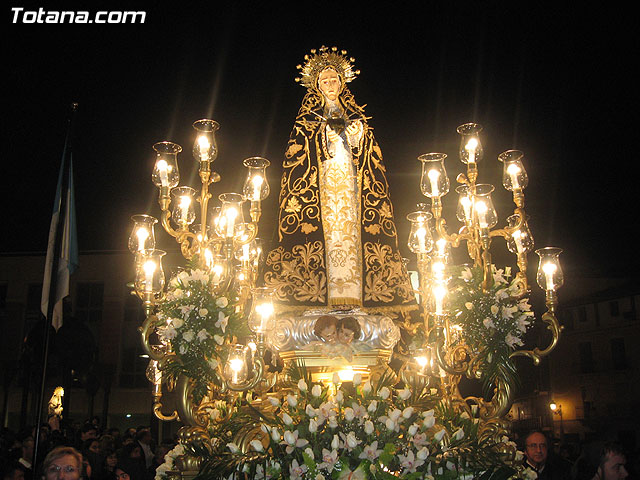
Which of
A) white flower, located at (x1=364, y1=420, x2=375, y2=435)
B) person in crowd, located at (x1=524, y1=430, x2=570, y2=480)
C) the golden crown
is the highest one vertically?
the golden crown

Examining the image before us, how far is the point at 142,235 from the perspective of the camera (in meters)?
5.79

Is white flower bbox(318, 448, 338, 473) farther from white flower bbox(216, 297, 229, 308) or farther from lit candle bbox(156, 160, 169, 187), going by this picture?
lit candle bbox(156, 160, 169, 187)

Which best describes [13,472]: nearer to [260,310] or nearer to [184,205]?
[260,310]

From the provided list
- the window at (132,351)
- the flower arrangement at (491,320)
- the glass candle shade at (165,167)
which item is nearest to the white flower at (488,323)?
the flower arrangement at (491,320)

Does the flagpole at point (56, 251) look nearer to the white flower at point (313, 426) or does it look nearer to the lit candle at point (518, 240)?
the white flower at point (313, 426)

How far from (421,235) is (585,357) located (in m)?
Result: 27.9

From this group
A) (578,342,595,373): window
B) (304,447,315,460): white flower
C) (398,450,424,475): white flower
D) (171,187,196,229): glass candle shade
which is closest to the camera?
(304,447,315,460): white flower

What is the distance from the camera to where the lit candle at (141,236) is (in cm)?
575

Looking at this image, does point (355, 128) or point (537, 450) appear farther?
point (355, 128)

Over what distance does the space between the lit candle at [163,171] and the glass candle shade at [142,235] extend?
37 centimetres

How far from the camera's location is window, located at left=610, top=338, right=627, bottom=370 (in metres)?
28.8

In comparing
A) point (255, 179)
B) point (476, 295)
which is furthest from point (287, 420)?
point (255, 179)

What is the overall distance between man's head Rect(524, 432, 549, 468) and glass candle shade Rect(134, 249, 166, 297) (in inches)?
128

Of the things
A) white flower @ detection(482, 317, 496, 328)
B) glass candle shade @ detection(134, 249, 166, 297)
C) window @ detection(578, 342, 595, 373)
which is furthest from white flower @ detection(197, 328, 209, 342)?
window @ detection(578, 342, 595, 373)
